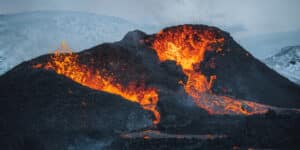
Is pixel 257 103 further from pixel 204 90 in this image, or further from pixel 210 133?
pixel 210 133

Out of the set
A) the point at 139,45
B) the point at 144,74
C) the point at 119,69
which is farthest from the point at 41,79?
the point at 139,45

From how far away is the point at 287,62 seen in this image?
100375 millimetres

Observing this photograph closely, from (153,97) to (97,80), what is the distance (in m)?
6.11

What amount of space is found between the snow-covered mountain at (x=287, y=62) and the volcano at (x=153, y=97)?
4554cm

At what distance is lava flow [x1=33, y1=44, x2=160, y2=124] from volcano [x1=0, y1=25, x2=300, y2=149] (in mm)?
106

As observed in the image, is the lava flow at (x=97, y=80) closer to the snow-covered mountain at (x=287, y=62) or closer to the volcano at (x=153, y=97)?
the volcano at (x=153, y=97)

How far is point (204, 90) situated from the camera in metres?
43.0

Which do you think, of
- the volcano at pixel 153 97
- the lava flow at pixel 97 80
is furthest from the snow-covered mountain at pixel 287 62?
the lava flow at pixel 97 80

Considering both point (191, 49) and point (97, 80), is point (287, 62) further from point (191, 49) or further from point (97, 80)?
point (97, 80)

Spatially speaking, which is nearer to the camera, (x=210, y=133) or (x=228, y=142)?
(x=228, y=142)

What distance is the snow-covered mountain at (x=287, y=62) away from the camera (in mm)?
92550

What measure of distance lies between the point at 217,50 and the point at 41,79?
24.6 m

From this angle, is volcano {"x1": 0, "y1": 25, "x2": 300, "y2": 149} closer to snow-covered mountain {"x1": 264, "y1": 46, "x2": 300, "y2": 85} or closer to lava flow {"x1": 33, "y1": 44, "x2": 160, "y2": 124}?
lava flow {"x1": 33, "y1": 44, "x2": 160, "y2": 124}

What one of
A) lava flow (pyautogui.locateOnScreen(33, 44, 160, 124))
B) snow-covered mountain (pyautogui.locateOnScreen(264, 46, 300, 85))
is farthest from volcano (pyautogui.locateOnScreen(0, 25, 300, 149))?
snow-covered mountain (pyautogui.locateOnScreen(264, 46, 300, 85))
